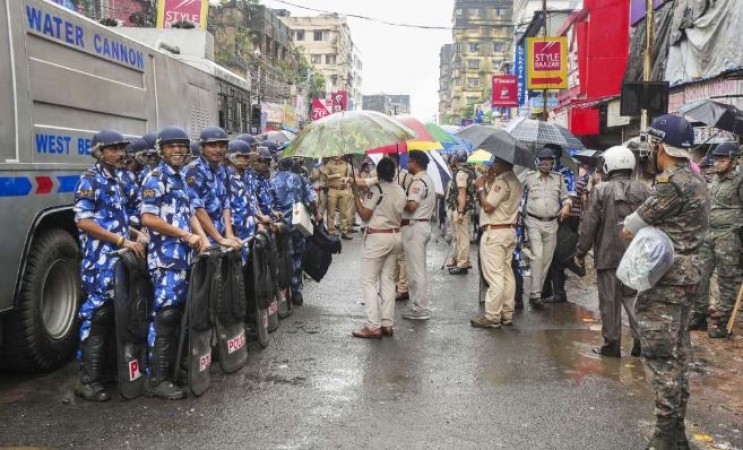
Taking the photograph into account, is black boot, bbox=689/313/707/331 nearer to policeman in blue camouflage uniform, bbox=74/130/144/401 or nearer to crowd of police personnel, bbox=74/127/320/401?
crowd of police personnel, bbox=74/127/320/401

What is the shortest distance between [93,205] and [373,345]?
292 cm

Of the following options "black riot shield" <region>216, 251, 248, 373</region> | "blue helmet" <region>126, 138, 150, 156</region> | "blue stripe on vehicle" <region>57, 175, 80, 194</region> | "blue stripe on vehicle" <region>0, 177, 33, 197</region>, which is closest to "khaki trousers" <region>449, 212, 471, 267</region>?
"black riot shield" <region>216, 251, 248, 373</region>

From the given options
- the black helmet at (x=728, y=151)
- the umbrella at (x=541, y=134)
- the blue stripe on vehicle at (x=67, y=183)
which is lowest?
the blue stripe on vehicle at (x=67, y=183)

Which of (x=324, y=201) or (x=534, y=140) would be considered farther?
(x=324, y=201)

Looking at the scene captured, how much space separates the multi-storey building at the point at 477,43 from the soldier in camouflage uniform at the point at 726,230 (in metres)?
85.5

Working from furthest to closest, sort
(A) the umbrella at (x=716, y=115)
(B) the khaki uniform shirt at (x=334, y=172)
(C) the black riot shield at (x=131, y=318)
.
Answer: (B) the khaki uniform shirt at (x=334, y=172)
(A) the umbrella at (x=716, y=115)
(C) the black riot shield at (x=131, y=318)

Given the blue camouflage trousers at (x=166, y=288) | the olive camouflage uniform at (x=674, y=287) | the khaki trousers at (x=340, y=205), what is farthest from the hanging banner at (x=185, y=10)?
the olive camouflage uniform at (x=674, y=287)

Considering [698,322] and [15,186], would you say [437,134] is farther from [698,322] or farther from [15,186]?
[15,186]

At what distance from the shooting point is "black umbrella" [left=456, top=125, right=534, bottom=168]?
6793mm

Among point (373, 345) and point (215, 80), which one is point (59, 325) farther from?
point (215, 80)

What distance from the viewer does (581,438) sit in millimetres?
4199

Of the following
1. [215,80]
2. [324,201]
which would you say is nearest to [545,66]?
[324,201]

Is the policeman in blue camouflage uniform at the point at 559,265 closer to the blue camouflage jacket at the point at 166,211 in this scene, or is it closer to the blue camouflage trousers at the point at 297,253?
the blue camouflage trousers at the point at 297,253

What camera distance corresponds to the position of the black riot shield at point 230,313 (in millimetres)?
5125
